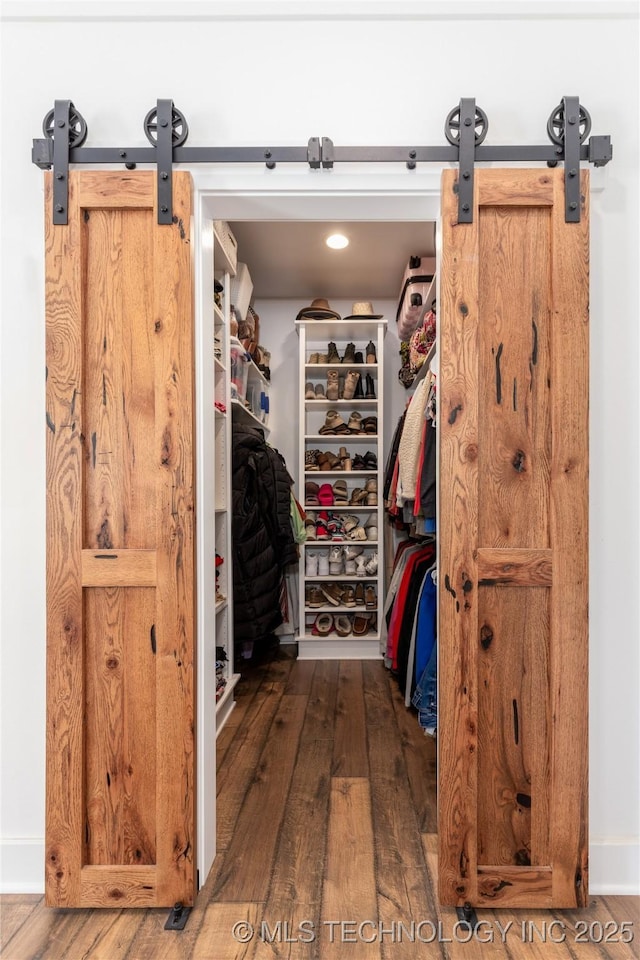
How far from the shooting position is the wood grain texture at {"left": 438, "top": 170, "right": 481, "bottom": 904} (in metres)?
1.45

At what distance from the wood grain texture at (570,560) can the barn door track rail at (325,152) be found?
105 mm

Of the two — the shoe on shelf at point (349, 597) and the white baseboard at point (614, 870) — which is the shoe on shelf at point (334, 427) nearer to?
the shoe on shelf at point (349, 597)

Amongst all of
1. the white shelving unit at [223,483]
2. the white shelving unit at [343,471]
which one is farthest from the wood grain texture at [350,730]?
the white shelving unit at [223,483]

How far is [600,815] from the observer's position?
5.20 ft

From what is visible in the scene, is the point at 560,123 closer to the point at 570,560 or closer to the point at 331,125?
the point at 331,125

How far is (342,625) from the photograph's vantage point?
373 centimetres

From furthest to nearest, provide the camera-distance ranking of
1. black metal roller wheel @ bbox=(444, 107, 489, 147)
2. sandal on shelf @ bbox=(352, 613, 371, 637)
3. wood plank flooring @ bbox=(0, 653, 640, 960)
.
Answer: sandal on shelf @ bbox=(352, 613, 371, 637)
black metal roller wheel @ bbox=(444, 107, 489, 147)
wood plank flooring @ bbox=(0, 653, 640, 960)

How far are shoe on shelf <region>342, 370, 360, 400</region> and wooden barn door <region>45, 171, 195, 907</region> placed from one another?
231cm

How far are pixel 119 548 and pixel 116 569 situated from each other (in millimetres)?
59

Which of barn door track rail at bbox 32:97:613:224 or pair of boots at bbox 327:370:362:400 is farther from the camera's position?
pair of boots at bbox 327:370:362:400

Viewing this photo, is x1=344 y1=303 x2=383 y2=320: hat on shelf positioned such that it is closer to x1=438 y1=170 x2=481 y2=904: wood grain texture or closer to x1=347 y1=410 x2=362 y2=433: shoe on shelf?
x1=347 y1=410 x2=362 y2=433: shoe on shelf

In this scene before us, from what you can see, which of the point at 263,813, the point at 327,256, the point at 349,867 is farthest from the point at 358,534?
the point at 349,867

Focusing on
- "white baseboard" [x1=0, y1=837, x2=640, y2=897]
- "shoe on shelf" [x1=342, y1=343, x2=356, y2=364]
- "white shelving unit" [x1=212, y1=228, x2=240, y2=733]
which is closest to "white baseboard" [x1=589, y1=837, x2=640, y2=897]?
"white baseboard" [x1=0, y1=837, x2=640, y2=897]

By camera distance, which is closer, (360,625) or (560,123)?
(560,123)
